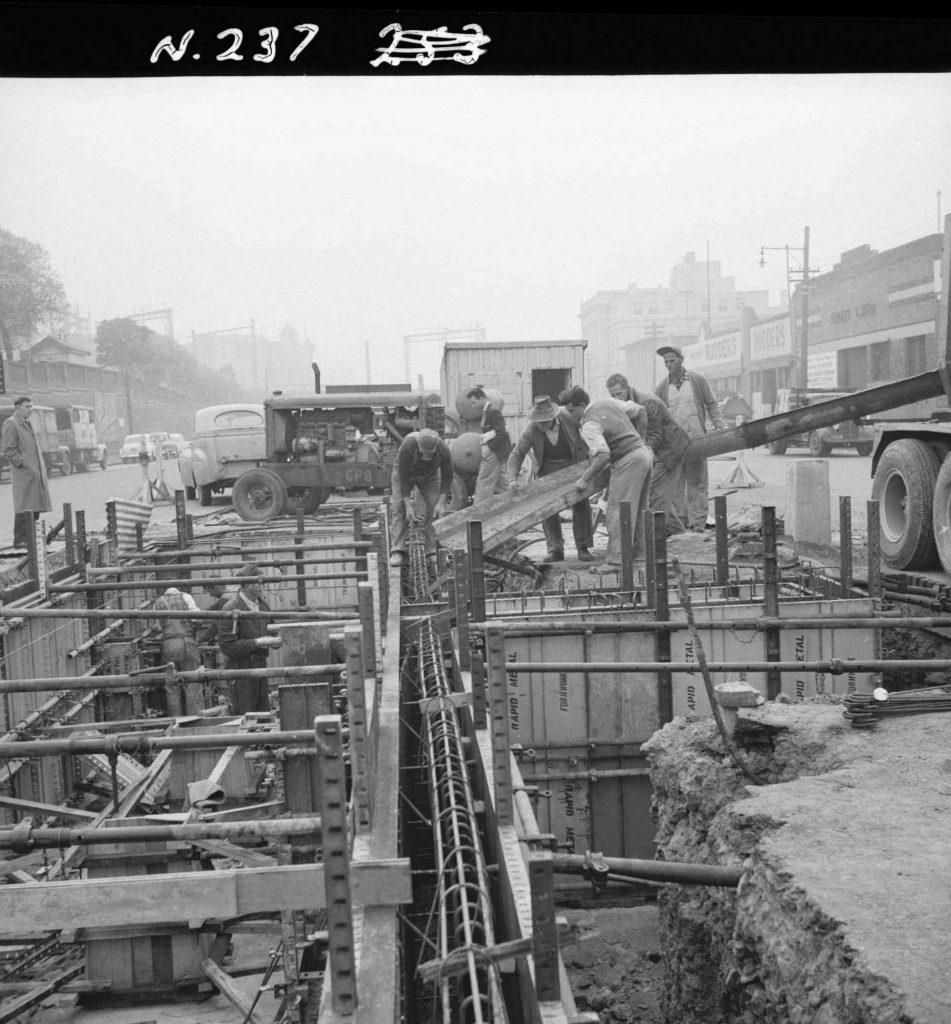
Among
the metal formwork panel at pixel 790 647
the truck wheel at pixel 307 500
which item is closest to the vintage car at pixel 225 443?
the truck wheel at pixel 307 500

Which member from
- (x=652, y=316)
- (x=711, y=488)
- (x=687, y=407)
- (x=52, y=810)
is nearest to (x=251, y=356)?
(x=652, y=316)

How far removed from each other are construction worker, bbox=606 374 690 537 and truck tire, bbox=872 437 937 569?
250cm

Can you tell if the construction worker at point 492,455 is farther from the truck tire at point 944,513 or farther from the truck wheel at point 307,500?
the truck wheel at point 307,500

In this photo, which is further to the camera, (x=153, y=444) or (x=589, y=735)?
(x=153, y=444)

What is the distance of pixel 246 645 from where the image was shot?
377 inches

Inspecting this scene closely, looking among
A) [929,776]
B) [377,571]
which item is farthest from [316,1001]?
[377,571]

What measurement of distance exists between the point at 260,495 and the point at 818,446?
12.4 meters

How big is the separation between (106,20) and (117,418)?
3096cm

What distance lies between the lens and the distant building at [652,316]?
26734 millimetres

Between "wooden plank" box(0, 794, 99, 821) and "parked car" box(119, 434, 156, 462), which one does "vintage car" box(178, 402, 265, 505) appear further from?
"wooden plank" box(0, 794, 99, 821)

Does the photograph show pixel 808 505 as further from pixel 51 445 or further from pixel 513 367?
pixel 51 445

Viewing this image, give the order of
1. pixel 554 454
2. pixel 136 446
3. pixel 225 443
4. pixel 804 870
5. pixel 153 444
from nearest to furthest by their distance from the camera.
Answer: pixel 804 870
pixel 554 454
pixel 225 443
pixel 153 444
pixel 136 446

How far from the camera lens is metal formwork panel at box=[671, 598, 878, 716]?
28.2 ft

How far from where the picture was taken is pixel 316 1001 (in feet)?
13.7
